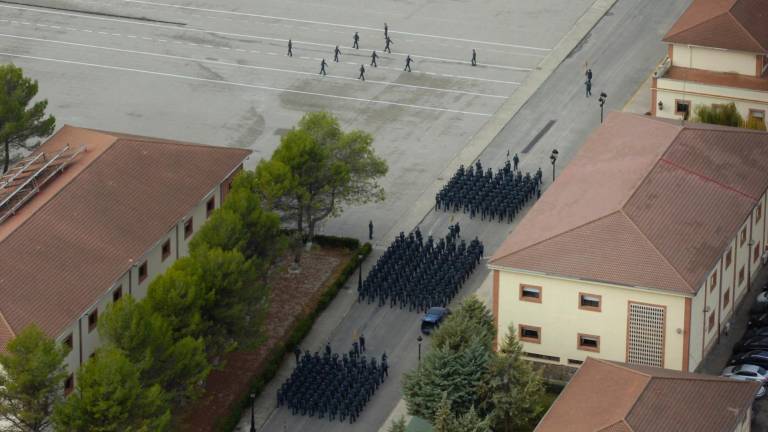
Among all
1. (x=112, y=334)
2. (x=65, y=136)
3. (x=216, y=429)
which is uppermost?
(x=65, y=136)

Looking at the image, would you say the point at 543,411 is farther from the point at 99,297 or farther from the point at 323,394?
the point at 99,297

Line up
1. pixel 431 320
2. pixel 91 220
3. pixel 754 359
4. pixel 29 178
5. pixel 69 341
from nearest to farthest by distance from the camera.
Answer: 1. pixel 69 341
2. pixel 754 359
3. pixel 91 220
4. pixel 29 178
5. pixel 431 320

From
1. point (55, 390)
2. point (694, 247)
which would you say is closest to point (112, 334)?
point (55, 390)

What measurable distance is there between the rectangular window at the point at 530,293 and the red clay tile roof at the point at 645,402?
25.2 feet

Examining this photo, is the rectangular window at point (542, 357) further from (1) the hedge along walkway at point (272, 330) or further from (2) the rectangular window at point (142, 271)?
(2) the rectangular window at point (142, 271)

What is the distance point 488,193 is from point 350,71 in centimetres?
2544

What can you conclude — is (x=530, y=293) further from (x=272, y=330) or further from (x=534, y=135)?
(x=534, y=135)

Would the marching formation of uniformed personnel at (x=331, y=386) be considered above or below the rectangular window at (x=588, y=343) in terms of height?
below

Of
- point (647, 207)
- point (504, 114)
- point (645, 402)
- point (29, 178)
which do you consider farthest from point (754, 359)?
point (29, 178)

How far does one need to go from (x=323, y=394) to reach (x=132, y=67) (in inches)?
1948

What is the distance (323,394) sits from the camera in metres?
98.5

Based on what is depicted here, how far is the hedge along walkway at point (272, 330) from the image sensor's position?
98.6 metres

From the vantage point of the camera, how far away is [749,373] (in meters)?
97.4

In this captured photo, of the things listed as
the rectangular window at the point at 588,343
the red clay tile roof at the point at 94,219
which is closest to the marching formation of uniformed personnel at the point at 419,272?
the red clay tile roof at the point at 94,219
